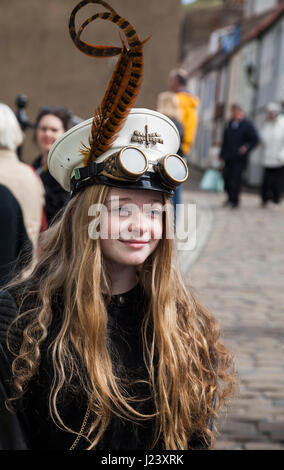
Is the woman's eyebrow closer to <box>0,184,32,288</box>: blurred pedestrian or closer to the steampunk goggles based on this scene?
the steampunk goggles

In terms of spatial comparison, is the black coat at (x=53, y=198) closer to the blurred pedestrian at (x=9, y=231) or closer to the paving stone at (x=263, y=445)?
the blurred pedestrian at (x=9, y=231)

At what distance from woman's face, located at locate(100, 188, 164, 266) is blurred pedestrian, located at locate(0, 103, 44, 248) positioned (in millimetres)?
2131

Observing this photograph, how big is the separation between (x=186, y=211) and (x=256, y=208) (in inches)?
573

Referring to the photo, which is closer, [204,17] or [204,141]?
[204,141]

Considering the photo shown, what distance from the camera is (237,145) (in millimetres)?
15703

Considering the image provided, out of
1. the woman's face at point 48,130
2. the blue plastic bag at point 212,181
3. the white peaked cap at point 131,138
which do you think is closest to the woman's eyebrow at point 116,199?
the white peaked cap at point 131,138

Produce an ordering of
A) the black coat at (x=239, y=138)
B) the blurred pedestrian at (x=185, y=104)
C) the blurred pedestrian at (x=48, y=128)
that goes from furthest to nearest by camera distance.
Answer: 1. the black coat at (x=239, y=138)
2. the blurred pedestrian at (x=185, y=104)
3. the blurred pedestrian at (x=48, y=128)

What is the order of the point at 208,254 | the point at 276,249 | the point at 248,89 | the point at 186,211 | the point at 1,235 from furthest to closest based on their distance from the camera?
the point at 248,89 → the point at 276,249 → the point at 208,254 → the point at 1,235 → the point at 186,211

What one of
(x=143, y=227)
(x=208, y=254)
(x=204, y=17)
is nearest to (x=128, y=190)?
(x=143, y=227)

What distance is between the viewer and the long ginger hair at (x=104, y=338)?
1.95 m

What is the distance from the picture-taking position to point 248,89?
108ft

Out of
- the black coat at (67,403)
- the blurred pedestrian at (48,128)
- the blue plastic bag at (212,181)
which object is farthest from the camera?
the blue plastic bag at (212,181)

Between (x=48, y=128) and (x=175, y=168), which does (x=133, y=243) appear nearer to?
(x=175, y=168)
